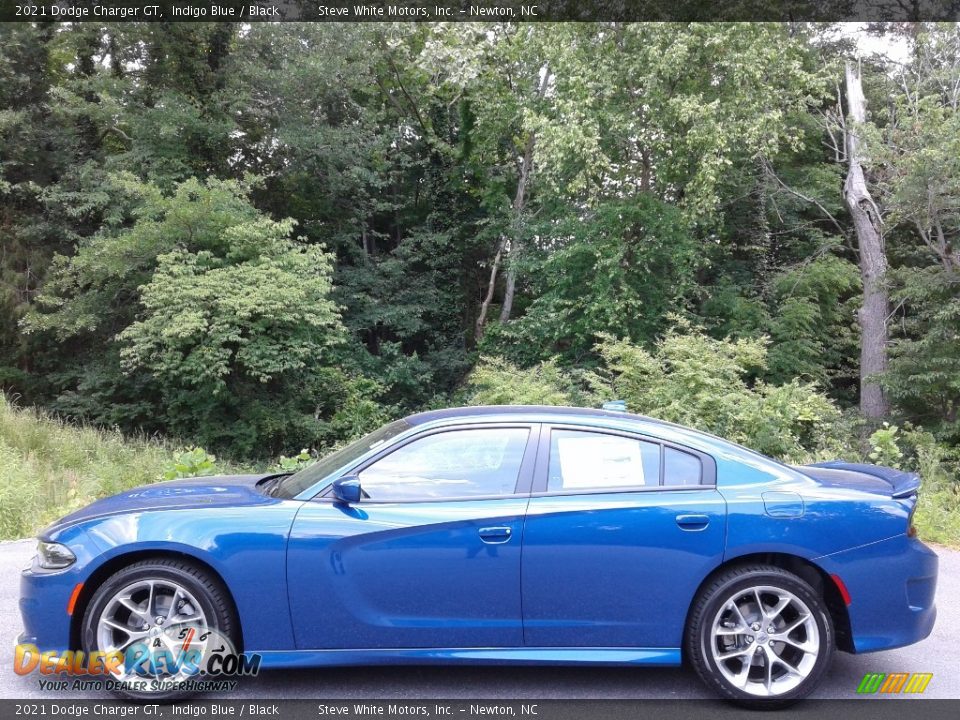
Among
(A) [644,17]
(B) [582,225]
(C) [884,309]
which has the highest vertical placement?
(A) [644,17]

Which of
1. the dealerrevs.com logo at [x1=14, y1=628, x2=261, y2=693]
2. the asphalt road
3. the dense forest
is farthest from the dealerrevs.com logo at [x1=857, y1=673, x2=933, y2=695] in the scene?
the dense forest

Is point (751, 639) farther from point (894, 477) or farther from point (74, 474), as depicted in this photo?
point (74, 474)

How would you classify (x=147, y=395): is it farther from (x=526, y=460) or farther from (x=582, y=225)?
(x=526, y=460)

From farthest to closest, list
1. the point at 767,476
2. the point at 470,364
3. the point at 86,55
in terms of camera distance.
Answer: the point at 470,364, the point at 86,55, the point at 767,476

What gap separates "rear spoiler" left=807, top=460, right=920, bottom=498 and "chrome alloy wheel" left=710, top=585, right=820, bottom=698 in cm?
89

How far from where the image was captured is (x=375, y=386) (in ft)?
72.0

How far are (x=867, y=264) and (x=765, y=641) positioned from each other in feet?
61.6

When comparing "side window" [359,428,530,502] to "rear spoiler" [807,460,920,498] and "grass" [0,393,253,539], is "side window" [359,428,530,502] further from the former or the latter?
"grass" [0,393,253,539]

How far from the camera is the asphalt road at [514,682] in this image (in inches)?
157

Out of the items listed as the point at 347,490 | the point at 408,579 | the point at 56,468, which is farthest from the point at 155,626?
the point at 56,468

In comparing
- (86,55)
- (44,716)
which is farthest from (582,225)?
(44,716)

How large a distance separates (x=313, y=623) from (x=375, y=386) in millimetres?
18231

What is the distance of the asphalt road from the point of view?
398 cm

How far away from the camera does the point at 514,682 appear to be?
164 inches
